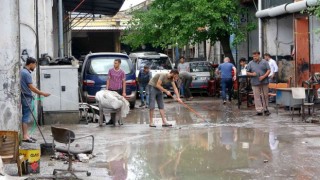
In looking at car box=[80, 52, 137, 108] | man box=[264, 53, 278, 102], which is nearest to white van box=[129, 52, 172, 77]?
car box=[80, 52, 137, 108]

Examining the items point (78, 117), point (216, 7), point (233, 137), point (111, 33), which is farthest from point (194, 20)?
point (111, 33)

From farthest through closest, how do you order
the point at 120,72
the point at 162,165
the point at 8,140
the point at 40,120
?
the point at 120,72 < the point at 40,120 < the point at 162,165 < the point at 8,140

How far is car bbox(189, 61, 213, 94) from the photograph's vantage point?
27969 millimetres

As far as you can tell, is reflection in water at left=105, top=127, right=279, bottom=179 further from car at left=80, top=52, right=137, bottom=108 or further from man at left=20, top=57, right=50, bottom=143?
car at left=80, top=52, right=137, bottom=108

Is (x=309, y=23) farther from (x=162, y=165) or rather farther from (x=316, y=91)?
(x=162, y=165)

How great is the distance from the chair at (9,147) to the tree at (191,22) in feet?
55.8

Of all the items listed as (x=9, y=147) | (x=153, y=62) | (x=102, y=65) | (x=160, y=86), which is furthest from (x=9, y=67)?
(x=153, y=62)

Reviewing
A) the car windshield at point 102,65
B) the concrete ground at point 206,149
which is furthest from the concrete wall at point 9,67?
the car windshield at point 102,65

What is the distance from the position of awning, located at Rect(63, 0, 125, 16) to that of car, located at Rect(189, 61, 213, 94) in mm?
6654

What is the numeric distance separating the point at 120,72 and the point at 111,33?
114 ft

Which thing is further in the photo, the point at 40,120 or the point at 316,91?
the point at 316,91

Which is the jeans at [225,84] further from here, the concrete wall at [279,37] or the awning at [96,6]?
the awning at [96,6]

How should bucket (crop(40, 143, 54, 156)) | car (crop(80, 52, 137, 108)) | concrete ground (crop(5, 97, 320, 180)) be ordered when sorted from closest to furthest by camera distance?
concrete ground (crop(5, 97, 320, 180))
bucket (crop(40, 143, 54, 156))
car (crop(80, 52, 137, 108))

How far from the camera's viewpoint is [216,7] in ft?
87.0
